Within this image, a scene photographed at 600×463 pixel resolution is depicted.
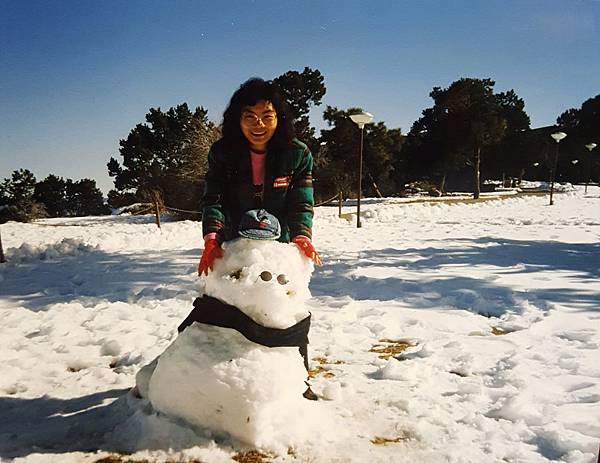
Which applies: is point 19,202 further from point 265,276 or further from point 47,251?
point 265,276

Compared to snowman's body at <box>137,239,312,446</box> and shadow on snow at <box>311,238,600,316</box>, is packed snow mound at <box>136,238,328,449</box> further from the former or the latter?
shadow on snow at <box>311,238,600,316</box>

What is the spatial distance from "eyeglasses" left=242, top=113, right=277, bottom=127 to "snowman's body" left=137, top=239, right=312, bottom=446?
2.27ft

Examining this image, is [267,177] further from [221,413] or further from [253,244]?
[221,413]

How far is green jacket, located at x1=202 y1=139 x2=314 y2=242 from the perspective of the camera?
7.98 ft

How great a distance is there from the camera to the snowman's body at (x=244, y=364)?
1.95m

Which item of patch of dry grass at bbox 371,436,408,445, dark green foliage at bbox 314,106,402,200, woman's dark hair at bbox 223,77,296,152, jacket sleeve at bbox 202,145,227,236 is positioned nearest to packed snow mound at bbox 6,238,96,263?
jacket sleeve at bbox 202,145,227,236

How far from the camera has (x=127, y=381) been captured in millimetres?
2861

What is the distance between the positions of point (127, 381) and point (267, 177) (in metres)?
1.72

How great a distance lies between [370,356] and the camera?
332cm

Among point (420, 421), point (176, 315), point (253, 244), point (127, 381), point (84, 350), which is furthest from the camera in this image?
point (176, 315)

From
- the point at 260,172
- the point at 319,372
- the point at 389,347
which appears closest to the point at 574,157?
the point at 389,347

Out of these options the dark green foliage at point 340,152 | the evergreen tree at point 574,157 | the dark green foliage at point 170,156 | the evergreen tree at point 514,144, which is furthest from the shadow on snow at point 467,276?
the evergreen tree at point 514,144

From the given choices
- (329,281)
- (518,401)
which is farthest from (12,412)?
(329,281)

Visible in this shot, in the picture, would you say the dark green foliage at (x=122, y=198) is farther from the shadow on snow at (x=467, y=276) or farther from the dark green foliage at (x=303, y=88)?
the shadow on snow at (x=467, y=276)
